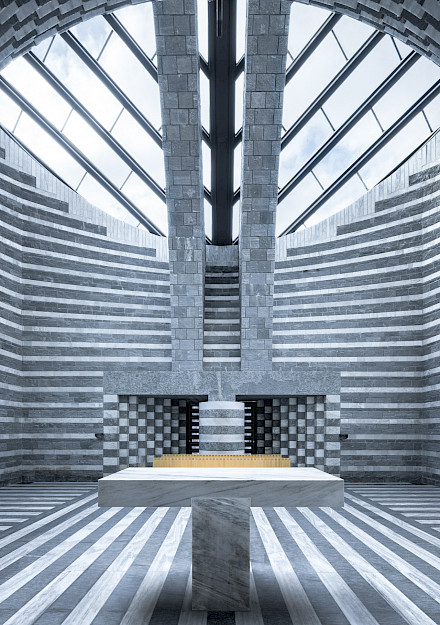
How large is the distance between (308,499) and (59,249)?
41.3 ft

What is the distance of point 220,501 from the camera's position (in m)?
5.65

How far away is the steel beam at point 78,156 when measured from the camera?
14832 mm

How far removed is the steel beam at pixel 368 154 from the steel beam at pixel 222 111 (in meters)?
2.01

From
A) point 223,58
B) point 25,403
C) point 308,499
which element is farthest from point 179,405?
point 308,499

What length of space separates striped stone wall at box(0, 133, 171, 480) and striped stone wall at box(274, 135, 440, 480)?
4340mm

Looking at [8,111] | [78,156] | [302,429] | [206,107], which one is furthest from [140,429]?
[206,107]

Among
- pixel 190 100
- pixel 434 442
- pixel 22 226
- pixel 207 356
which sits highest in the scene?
pixel 190 100

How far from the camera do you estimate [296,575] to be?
6.72 metres

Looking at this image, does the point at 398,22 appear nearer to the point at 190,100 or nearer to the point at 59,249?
the point at 190,100

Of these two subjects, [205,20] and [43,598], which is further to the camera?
[205,20]

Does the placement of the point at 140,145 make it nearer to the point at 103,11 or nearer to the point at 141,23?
the point at 141,23

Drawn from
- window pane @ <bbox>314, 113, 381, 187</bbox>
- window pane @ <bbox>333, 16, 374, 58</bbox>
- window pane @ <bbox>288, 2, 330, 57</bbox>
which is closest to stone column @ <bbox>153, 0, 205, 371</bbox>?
window pane @ <bbox>288, 2, 330, 57</bbox>

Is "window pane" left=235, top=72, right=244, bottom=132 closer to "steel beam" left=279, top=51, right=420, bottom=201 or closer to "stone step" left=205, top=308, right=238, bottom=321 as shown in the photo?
"steel beam" left=279, top=51, right=420, bottom=201

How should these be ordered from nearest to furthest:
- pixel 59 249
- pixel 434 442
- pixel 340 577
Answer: pixel 340 577
pixel 434 442
pixel 59 249
